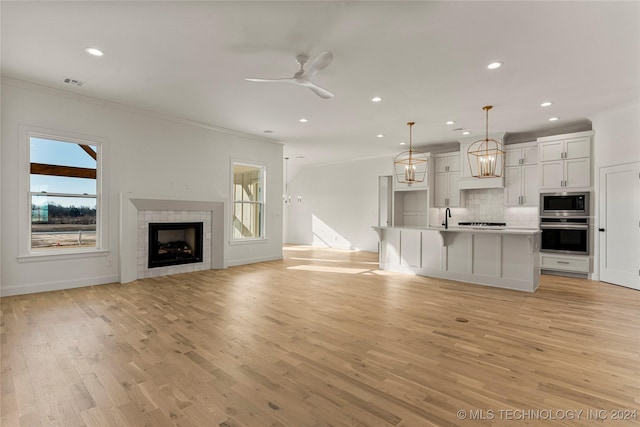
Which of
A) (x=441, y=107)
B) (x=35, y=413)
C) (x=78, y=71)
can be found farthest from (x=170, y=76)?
(x=441, y=107)

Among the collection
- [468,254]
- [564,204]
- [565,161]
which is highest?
[565,161]

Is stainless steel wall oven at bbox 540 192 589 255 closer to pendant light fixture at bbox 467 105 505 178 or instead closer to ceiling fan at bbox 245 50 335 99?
pendant light fixture at bbox 467 105 505 178

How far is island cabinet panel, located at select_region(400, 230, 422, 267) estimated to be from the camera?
6.13 metres

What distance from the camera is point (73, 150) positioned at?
5066 millimetres

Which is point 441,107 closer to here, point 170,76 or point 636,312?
point 636,312

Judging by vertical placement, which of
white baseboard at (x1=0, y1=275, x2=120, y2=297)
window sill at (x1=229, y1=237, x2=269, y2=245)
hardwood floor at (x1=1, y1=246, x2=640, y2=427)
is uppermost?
window sill at (x1=229, y1=237, x2=269, y2=245)

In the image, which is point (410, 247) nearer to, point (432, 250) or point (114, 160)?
point (432, 250)

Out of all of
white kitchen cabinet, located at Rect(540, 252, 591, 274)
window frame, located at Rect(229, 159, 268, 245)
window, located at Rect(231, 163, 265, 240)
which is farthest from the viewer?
window, located at Rect(231, 163, 265, 240)

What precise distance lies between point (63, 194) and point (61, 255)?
973 millimetres

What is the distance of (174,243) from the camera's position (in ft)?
21.1

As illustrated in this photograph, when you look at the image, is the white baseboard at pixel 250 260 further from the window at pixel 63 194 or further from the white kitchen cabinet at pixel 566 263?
the white kitchen cabinet at pixel 566 263

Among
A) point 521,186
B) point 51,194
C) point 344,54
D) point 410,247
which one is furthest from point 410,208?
point 51,194

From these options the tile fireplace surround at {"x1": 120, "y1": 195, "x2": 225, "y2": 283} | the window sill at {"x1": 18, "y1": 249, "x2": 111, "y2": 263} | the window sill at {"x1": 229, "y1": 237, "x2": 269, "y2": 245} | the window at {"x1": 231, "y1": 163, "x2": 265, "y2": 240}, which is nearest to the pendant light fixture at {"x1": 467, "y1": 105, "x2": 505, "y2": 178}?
the window at {"x1": 231, "y1": 163, "x2": 265, "y2": 240}

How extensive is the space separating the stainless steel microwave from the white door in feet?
1.13
